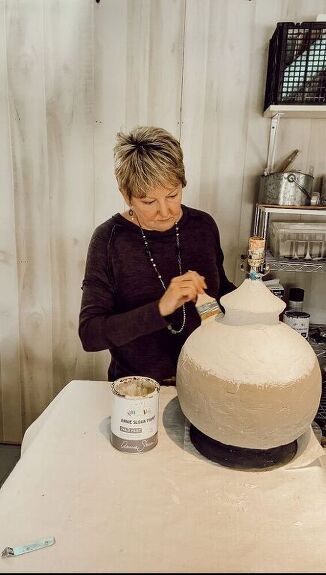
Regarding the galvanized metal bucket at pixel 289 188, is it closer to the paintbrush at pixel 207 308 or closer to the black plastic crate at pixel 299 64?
the black plastic crate at pixel 299 64

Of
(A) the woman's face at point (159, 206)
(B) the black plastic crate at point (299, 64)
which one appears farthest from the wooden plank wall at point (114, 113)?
(A) the woman's face at point (159, 206)

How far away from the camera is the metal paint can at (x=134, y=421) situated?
3.01 feet

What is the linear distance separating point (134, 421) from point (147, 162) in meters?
0.70

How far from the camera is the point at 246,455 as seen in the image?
2.99ft

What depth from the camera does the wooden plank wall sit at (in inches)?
75.3

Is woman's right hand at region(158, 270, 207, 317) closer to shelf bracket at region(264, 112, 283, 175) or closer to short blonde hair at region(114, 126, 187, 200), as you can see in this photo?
short blonde hair at region(114, 126, 187, 200)

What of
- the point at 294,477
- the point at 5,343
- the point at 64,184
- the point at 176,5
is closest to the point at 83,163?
the point at 64,184

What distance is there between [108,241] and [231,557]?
94 centimetres

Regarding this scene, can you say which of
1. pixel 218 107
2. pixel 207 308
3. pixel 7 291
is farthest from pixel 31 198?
pixel 207 308

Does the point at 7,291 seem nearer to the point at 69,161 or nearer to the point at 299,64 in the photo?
the point at 69,161

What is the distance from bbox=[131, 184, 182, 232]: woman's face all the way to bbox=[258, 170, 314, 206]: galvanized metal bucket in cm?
52

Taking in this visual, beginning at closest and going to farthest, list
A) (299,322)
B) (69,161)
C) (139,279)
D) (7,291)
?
1. (139,279)
2. (299,322)
3. (69,161)
4. (7,291)

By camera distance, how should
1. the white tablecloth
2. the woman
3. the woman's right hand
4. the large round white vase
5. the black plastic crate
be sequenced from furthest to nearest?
1. the black plastic crate
2. the woman
3. the woman's right hand
4. the large round white vase
5. the white tablecloth

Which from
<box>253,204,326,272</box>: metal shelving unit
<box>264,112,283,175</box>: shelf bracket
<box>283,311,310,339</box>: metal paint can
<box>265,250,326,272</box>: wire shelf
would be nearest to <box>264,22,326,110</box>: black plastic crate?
<box>264,112,283,175</box>: shelf bracket
